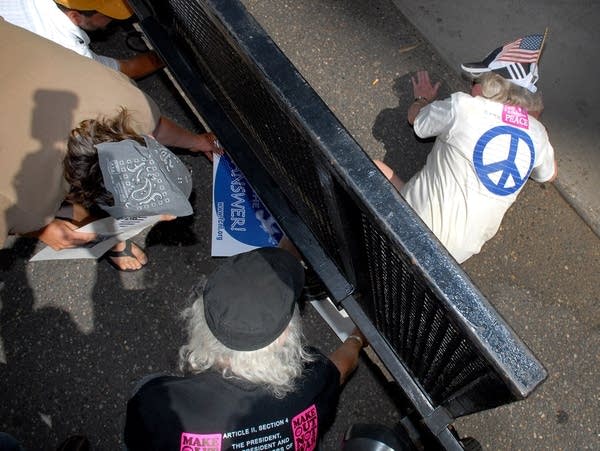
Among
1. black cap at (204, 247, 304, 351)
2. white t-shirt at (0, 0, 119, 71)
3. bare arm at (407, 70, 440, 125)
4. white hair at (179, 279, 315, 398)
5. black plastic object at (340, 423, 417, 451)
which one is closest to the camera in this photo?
black cap at (204, 247, 304, 351)

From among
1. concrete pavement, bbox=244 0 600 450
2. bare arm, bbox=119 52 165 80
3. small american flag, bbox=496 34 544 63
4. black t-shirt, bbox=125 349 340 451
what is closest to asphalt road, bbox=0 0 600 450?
concrete pavement, bbox=244 0 600 450

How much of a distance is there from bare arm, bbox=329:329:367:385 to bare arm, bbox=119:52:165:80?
1792 millimetres

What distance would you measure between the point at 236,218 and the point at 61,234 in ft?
2.66


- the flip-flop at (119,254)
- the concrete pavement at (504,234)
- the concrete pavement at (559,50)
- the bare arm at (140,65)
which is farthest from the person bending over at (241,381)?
the concrete pavement at (559,50)

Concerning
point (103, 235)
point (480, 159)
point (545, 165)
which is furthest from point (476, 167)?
point (103, 235)

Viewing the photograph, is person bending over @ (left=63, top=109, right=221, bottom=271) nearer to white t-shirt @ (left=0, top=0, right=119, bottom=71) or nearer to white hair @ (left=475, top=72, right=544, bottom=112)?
white t-shirt @ (left=0, top=0, right=119, bottom=71)

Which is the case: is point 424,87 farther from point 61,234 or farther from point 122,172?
point 61,234

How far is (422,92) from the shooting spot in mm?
2973

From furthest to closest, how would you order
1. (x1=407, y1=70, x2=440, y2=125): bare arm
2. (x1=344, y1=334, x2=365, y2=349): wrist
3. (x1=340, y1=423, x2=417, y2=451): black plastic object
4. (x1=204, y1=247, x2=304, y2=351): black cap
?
(x1=407, y1=70, x2=440, y2=125): bare arm → (x1=344, y1=334, x2=365, y2=349): wrist → (x1=340, y1=423, x2=417, y2=451): black plastic object → (x1=204, y1=247, x2=304, y2=351): black cap

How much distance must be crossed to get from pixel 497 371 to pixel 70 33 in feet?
7.66

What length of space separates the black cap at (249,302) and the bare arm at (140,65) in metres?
1.72

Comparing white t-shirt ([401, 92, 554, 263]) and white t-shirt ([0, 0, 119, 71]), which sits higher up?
white t-shirt ([0, 0, 119, 71])

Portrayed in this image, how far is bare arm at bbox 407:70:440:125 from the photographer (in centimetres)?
290

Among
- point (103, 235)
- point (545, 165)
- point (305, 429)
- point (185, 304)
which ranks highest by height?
point (545, 165)
